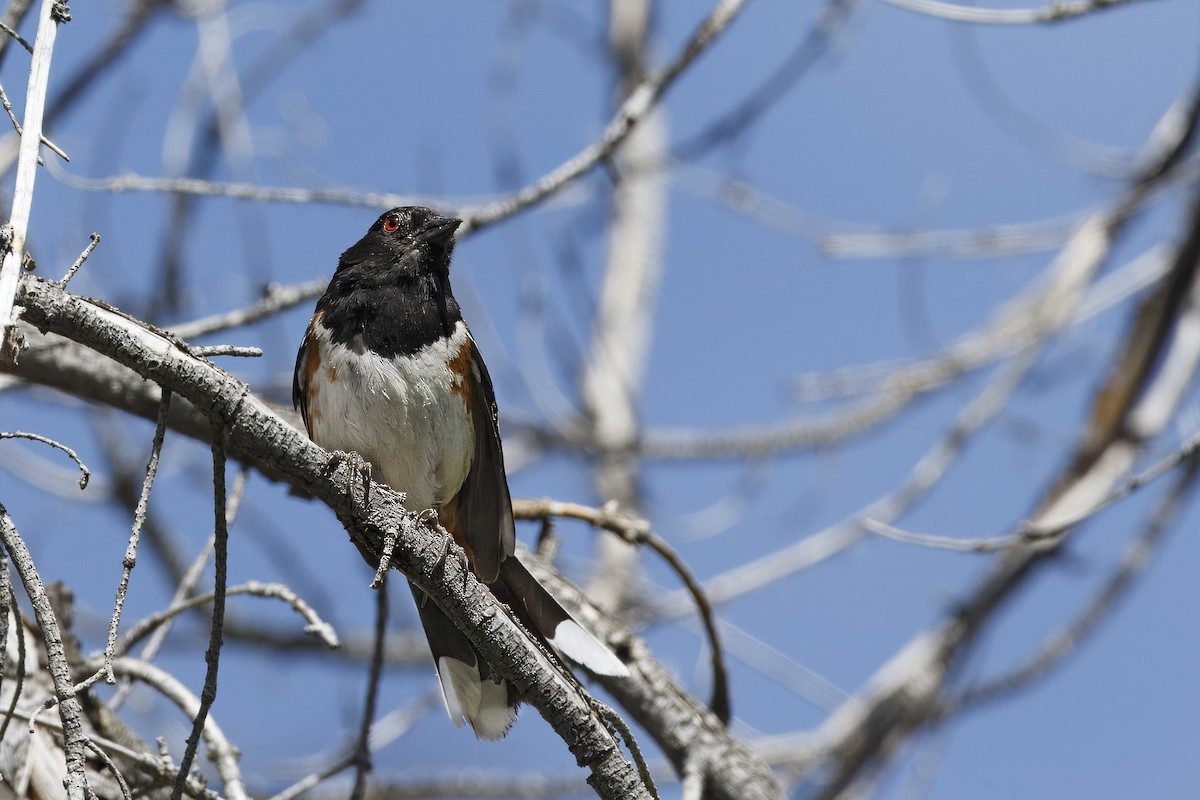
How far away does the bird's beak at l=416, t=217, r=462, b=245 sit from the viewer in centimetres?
359

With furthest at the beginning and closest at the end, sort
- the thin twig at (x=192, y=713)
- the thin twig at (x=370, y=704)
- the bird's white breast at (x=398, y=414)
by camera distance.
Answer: the bird's white breast at (x=398, y=414), the thin twig at (x=370, y=704), the thin twig at (x=192, y=713)

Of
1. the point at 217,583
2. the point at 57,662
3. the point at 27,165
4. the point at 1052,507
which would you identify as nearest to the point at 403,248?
the point at 217,583

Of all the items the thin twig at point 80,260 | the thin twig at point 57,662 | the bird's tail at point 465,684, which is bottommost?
the thin twig at point 57,662

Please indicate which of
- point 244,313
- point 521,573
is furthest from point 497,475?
point 244,313

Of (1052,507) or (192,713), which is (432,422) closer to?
(192,713)

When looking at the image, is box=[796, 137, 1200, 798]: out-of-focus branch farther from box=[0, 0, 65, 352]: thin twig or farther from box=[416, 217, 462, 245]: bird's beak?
box=[0, 0, 65, 352]: thin twig

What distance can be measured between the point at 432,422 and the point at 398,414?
0.36 ft

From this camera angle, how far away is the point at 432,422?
3268mm

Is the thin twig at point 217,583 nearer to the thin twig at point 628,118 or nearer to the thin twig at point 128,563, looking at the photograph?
the thin twig at point 128,563

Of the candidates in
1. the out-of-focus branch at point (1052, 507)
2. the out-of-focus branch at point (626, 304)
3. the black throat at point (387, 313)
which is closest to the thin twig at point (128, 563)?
the black throat at point (387, 313)

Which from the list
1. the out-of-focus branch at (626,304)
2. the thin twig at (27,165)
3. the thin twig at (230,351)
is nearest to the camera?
the thin twig at (27,165)

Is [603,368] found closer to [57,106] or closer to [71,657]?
[57,106]

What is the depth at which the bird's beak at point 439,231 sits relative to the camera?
359cm

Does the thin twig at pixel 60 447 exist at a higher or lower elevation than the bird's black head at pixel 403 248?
lower
